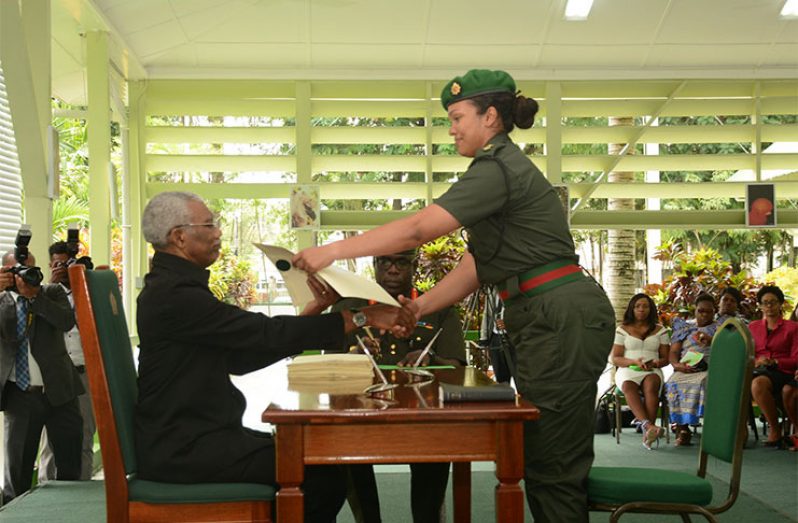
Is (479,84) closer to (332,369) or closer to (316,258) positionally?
(316,258)

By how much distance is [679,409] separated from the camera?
26.0ft

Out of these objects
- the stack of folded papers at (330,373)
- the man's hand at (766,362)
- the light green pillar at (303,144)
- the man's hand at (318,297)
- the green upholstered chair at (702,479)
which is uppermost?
the light green pillar at (303,144)

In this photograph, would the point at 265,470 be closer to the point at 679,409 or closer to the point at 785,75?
the point at 679,409

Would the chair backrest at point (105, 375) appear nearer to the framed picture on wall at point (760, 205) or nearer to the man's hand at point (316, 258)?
the man's hand at point (316, 258)

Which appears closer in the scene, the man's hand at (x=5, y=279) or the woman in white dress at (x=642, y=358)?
the man's hand at (x=5, y=279)

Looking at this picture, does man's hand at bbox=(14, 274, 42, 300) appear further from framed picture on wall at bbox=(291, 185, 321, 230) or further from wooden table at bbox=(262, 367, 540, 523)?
framed picture on wall at bbox=(291, 185, 321, 230)

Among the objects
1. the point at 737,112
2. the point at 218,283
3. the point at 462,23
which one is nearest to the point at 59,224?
the point at 218,283

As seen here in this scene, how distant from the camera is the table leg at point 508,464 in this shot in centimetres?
255

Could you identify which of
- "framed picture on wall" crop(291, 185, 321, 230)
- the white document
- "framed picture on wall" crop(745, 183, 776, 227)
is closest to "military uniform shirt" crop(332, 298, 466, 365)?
the white document

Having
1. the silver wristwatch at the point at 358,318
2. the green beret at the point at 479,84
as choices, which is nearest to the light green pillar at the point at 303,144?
the silver wristwatch at the point at 358,318

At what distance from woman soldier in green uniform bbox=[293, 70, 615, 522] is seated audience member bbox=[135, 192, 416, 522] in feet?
0.84

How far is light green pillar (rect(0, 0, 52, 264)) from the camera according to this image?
5379 millimetres

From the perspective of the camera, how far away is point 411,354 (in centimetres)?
415

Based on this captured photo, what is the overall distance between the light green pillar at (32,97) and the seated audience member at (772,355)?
5.22 m
